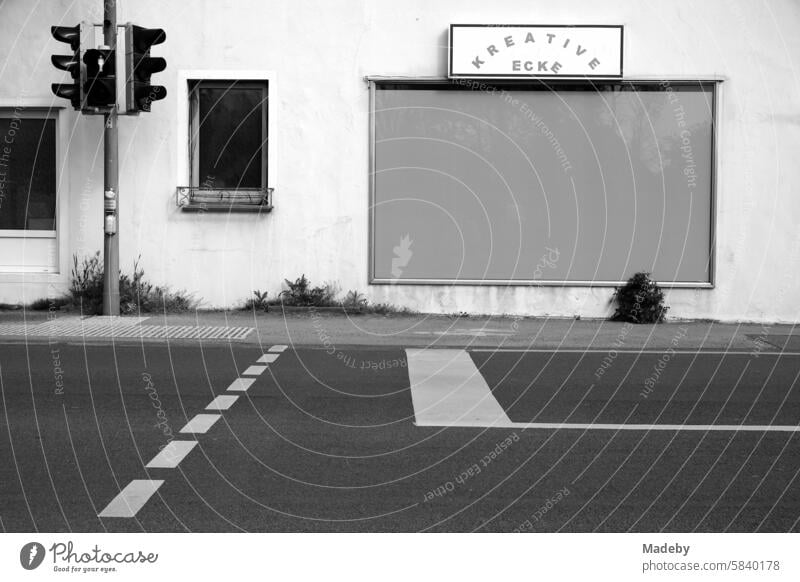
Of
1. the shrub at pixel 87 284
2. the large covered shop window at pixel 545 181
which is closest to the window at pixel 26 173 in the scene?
the shrub at pixel 87 284

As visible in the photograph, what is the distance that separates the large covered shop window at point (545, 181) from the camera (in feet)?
55.1

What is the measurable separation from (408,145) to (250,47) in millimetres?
2850

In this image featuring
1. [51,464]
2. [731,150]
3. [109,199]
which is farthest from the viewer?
[731,150]

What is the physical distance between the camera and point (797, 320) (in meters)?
16.8

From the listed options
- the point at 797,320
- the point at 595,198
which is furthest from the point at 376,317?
the point at 797,320

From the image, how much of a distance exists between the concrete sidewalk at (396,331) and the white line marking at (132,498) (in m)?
7.20

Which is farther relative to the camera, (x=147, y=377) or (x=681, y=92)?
(x=681, y=92)

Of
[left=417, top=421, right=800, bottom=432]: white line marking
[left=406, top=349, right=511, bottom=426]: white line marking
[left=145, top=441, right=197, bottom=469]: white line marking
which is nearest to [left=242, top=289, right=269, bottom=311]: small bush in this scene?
[left=406, top=349, right=511, bottom=426]: white line marking

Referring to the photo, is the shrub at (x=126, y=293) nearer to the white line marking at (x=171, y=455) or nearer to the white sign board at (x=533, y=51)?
the white sign board at (x=533, y=51)

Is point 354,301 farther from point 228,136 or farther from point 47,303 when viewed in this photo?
point 47,303

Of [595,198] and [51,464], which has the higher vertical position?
[595,198]

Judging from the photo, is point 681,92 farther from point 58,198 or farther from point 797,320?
point 58,198

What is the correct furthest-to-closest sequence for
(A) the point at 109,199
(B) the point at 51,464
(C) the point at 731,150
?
(C) the point at 731,150 → (A) the point at 109,199 → (B) the point at 51,464

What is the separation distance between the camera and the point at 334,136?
16906mm
